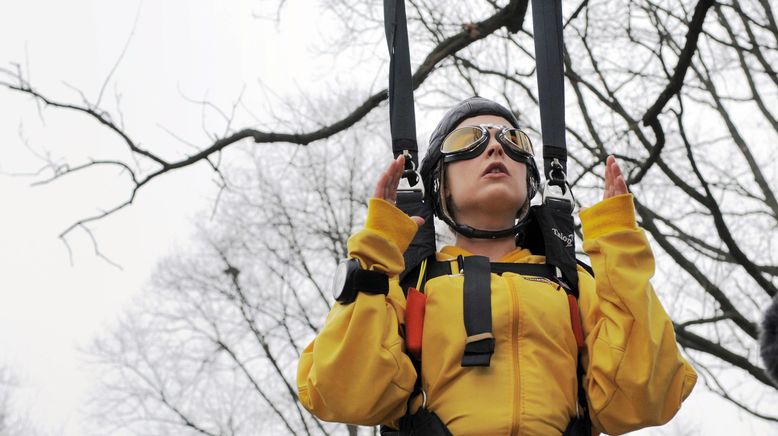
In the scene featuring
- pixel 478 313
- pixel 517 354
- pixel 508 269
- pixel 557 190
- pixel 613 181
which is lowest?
pixel 517 354

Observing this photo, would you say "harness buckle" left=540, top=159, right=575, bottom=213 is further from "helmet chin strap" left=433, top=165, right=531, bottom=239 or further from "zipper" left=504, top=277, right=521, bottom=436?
"zipper" left=504, top=277, right=521, bottom=436

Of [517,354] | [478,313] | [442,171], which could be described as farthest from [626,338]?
[442,171]

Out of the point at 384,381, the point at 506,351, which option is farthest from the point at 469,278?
the point at 384,381

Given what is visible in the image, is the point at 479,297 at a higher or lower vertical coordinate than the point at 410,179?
lower

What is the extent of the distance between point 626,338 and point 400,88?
1103 millimetres

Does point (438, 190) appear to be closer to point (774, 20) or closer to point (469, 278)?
point (469, 278)

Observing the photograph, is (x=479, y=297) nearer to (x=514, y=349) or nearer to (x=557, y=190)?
(x=514, y=349)

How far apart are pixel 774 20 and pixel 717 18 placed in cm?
52

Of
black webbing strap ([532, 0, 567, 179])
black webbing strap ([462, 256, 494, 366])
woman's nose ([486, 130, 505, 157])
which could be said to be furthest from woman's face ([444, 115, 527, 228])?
black webbing strap ([462, 256, 494, 366])

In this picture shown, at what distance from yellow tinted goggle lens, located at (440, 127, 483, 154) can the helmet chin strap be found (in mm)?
73

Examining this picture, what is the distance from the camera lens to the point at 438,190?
269cm

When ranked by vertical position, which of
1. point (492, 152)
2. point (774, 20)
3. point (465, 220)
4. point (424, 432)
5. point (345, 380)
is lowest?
point (424, 432)

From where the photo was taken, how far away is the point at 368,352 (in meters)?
2.13

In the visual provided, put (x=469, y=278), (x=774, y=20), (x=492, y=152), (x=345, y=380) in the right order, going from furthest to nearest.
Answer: (x=774, y=20), (x=492, y=152), (x=469, y=278), (x=345, y=380)
